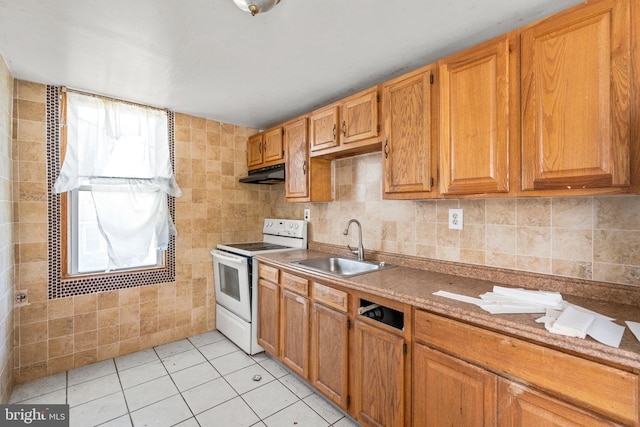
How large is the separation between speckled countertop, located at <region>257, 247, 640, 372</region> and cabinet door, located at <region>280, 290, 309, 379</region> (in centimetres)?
25

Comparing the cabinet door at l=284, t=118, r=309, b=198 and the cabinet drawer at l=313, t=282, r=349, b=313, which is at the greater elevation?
the cabinet door at l=284, t=118, r=309, b=198

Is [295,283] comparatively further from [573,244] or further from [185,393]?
[573,244]

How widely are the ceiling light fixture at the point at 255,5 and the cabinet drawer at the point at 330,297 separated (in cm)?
154

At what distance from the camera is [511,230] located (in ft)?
5.29

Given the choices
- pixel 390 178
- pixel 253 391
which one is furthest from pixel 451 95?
pixel 253 391

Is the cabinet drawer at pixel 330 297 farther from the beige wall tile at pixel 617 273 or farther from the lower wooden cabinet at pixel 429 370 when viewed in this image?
the beige wall tile at pixel 617 273

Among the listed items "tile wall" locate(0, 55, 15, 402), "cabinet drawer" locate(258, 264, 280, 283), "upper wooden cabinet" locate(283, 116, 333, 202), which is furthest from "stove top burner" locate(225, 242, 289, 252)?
"tile wall" locate(0, 55, 15, 402)

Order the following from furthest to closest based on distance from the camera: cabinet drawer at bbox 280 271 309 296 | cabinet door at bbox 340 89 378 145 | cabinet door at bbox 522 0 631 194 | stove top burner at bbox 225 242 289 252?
stove top burner at bbox 225 242 289 252 < cabinet drawer at bbox 280 271 309 296 < cabinet door at bbox 340 89 378 145 < cabinet door at bbox 522 0 631 194

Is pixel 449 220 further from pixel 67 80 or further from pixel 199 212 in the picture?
pixel 67 80

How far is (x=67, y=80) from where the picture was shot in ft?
7.03

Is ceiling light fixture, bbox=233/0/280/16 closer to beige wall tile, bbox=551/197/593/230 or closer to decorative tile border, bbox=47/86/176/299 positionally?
beige wall tile, bbox=551/197/593/230

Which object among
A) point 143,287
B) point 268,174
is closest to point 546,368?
point 268,174

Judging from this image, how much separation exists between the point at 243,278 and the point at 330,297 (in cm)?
105

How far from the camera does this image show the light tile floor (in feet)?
5.93
